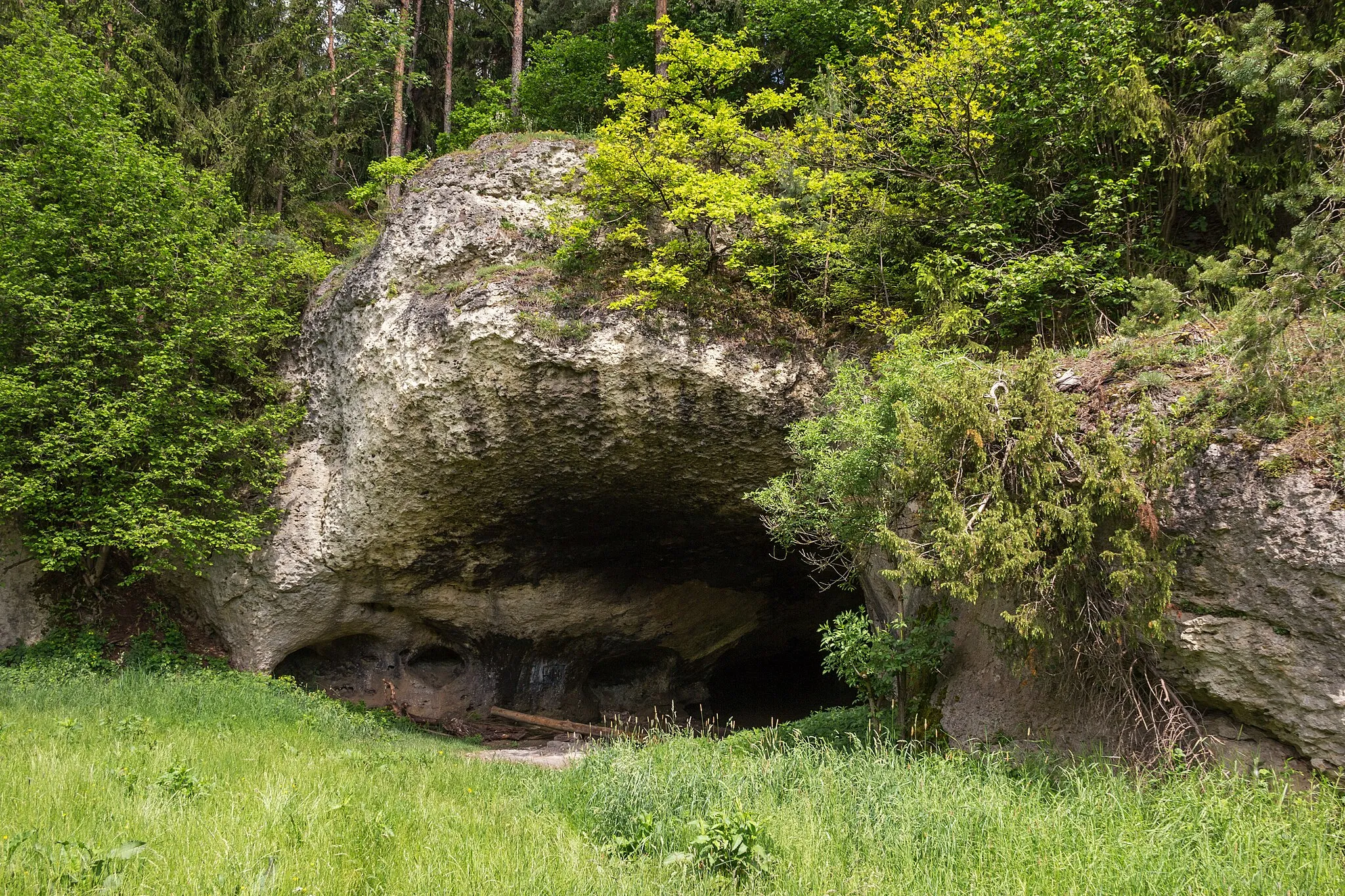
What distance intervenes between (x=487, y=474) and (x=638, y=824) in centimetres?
712

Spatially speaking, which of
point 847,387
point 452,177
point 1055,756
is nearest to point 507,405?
point 452,177

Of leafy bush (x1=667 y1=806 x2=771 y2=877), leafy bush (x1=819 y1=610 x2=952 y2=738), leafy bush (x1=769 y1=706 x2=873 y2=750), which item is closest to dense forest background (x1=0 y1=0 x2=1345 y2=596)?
leafy bush (x1=819 y1=610 x2=952 y2=738)

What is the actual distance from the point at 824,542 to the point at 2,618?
1192cm

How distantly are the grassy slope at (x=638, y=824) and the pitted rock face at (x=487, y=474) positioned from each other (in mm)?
4943

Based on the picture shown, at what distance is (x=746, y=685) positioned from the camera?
17672mm

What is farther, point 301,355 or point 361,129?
point 361,129

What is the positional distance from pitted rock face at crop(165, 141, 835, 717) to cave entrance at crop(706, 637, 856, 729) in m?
3.14

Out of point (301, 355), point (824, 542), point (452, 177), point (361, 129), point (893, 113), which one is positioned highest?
point (361, 129)

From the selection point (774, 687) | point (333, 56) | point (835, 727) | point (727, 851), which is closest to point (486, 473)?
point (835, 727)

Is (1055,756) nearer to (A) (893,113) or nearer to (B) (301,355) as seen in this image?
(A) (893,113)

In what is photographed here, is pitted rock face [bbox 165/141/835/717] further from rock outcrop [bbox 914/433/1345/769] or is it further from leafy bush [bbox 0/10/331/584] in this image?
rock outcrop [bbox 914/433/1345/769]

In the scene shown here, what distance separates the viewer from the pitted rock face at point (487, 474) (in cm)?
984

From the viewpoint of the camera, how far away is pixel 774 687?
17.9 meters

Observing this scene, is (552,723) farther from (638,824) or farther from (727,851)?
(727,851)
